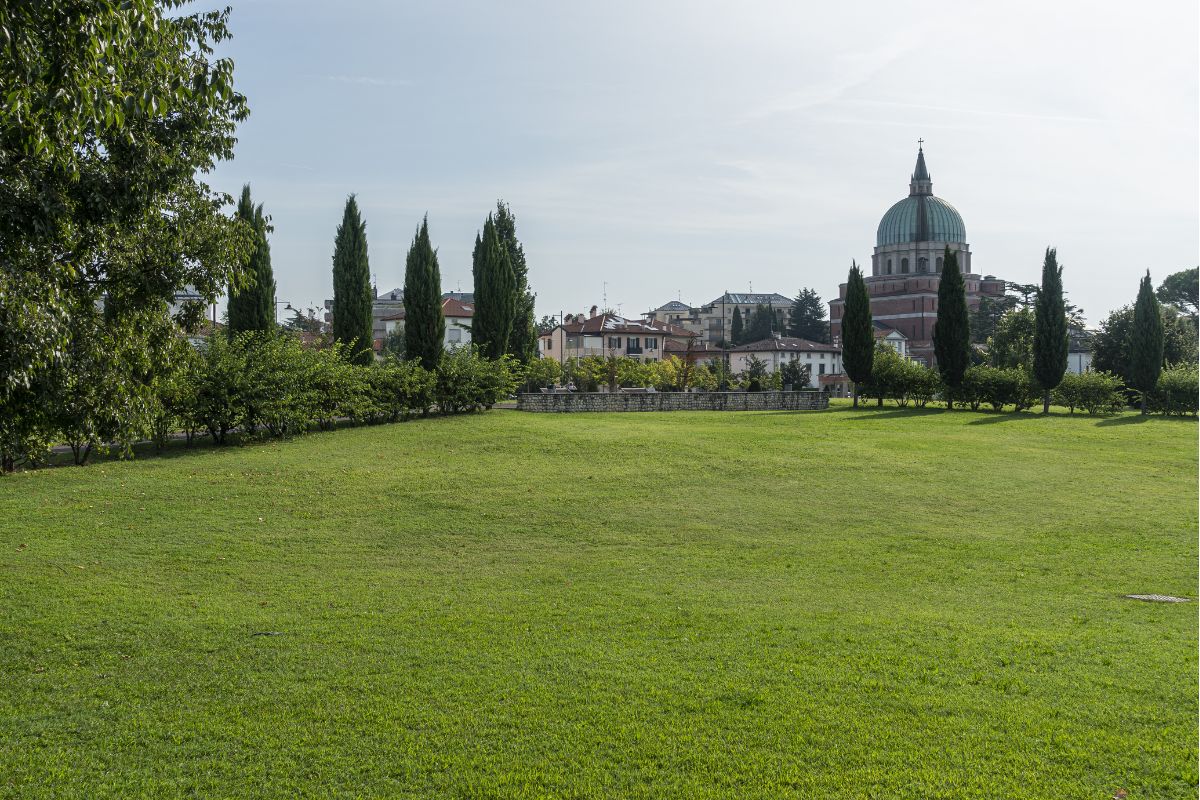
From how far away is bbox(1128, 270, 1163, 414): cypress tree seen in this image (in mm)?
46031

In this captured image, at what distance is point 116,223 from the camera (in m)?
10.2

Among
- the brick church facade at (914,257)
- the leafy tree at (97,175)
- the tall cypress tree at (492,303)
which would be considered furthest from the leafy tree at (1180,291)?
the leafy tree at (97,175)

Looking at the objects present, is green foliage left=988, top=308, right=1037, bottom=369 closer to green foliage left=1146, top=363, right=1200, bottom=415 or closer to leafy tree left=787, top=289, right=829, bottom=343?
green foliage left=1146, top=363, right=1200, bottom=415

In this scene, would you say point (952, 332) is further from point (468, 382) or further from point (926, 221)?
point (926, 221)

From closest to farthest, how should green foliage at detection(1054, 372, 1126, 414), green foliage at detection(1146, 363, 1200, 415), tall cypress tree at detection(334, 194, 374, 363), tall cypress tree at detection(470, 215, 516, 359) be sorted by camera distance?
tall cypress tree at detection(334, 194, 374, 363) < tall cypress tree at detection(470, 215, 516, 359) < green foliage at detection(1146, 363, 1200, 415) < green foliage at detection(1054, 372, 1126, 414)

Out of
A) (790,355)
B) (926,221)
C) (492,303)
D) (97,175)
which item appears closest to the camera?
(97,175)

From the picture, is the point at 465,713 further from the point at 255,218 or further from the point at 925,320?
the point at 925,320

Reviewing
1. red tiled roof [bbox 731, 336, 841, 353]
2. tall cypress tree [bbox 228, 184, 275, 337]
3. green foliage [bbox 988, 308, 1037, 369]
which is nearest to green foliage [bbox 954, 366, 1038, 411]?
green foliage [bbox 988, 308, 1037, 369]

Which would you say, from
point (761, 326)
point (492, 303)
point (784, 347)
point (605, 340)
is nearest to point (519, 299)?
point (492, 303)

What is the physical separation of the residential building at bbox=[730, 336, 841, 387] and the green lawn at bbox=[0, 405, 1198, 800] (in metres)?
65.5

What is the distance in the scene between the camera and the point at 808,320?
116m

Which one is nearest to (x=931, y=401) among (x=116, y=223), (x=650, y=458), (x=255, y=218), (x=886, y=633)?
(x=650, y=458)

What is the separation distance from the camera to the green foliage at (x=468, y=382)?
3469 centimetres

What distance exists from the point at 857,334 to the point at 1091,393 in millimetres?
11100
